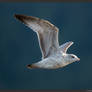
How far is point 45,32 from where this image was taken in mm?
4203

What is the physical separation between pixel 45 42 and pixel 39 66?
52 cm

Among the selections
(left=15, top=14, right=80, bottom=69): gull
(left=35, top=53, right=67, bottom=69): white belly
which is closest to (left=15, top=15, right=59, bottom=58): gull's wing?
(left=15, top=14, right=80, bottom=69): gull

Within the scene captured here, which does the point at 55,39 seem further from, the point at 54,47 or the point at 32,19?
the point at 32,19

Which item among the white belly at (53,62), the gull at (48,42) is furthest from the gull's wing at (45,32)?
the white belly at (53,62)

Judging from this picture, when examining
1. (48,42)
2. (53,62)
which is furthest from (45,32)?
(53,62)

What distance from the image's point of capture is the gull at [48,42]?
399cm

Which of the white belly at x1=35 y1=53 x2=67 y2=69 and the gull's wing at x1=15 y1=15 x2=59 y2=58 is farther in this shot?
the gull's wing at x1=15 y1=15 x2=59 y2=58

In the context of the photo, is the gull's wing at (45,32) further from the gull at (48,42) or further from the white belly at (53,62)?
the white belly at (53,62)

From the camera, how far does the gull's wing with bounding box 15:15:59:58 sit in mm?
4004

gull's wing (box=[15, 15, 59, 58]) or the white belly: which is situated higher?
gull's wing (box=[15, 15, 59, 58])

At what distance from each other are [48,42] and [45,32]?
144 millimetres

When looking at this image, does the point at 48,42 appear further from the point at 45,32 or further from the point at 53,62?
the point at 53,62

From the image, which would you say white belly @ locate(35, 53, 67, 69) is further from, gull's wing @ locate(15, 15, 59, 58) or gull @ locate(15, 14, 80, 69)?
gull's wing @ locate(15, 15, 59, 58)

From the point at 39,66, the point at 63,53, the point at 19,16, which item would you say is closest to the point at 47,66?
the point at 39,66
